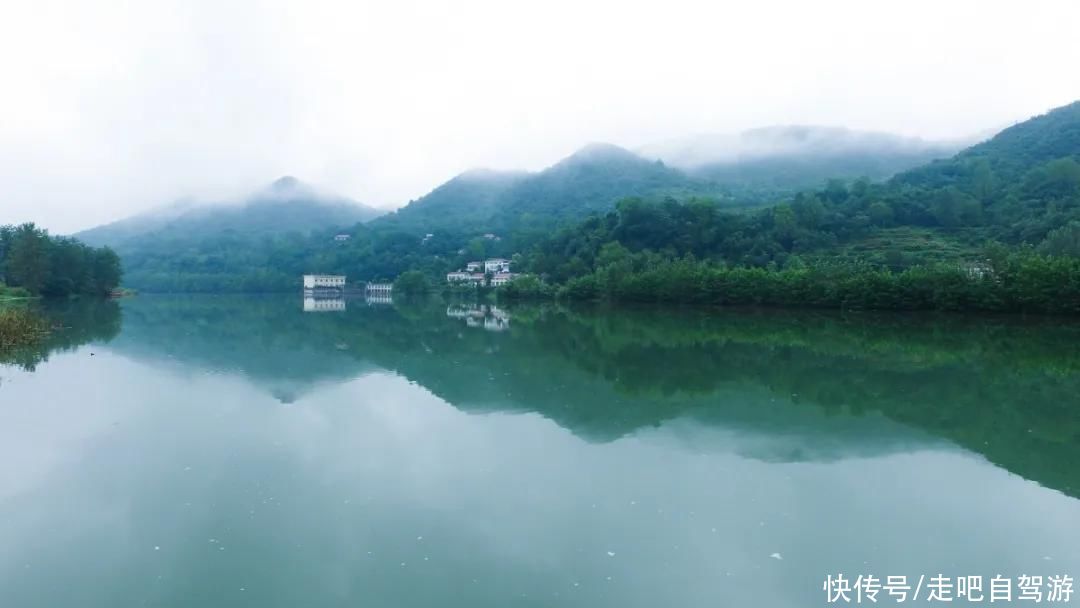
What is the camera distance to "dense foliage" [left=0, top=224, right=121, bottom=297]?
5519 cm

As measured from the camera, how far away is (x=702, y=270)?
160 feet

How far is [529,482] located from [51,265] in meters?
65.5

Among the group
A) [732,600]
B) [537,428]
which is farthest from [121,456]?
[732,600]

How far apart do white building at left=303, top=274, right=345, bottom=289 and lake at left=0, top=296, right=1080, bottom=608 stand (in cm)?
9791

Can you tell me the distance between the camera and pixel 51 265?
5859 centimetres

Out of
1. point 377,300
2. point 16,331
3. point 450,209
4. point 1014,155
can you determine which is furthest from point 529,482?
point 450,209

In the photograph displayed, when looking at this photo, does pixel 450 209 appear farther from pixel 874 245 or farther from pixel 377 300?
pixel 874 245

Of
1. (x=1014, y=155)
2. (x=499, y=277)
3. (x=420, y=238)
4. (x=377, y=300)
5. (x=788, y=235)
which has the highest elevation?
(x=1014, y=155)

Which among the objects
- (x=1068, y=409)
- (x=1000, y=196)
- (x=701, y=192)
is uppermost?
(x=701, y=192)

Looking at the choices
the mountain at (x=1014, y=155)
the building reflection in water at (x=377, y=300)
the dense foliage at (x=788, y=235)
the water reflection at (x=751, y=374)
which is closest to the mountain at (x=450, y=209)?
the dense foliage at (x=788, y=235)

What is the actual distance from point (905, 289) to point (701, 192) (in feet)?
329

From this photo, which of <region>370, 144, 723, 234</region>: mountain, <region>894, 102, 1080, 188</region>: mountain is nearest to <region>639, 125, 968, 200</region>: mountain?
<region>370, 144, 723, 234</region>: mountain

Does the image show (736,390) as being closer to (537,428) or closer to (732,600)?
(537,428)

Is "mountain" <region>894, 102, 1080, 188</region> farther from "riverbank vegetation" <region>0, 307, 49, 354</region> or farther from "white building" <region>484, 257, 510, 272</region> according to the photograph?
"riverbank vegetation" <region>0, 307, 49, 354</region>
